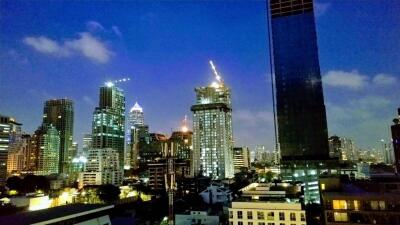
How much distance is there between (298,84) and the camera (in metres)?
114

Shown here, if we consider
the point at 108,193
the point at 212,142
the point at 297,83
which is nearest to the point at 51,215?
the point at 108,193

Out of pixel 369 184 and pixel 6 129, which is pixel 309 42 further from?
pixel 6 129

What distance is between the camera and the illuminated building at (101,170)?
483 ft

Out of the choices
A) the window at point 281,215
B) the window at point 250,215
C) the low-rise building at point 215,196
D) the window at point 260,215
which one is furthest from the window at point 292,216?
the low-rise building at point 215,196

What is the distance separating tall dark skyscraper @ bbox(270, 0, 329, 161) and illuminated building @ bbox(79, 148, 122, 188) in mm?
85038

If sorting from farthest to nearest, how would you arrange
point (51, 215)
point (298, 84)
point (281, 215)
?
point (298, 84), point (281, 215), point (51, 215)

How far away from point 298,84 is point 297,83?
510 mm

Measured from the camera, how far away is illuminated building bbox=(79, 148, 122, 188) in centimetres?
14712

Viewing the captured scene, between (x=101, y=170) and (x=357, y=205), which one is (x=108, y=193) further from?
(x=357, y=205)

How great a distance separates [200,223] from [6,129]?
11739 centimetres

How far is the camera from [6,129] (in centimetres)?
13788

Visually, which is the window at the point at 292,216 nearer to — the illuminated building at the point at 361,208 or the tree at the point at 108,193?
→ the illuminated building at the point at 361,208

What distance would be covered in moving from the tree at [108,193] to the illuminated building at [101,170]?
40.7 metres

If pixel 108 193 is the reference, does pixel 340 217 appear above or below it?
above
